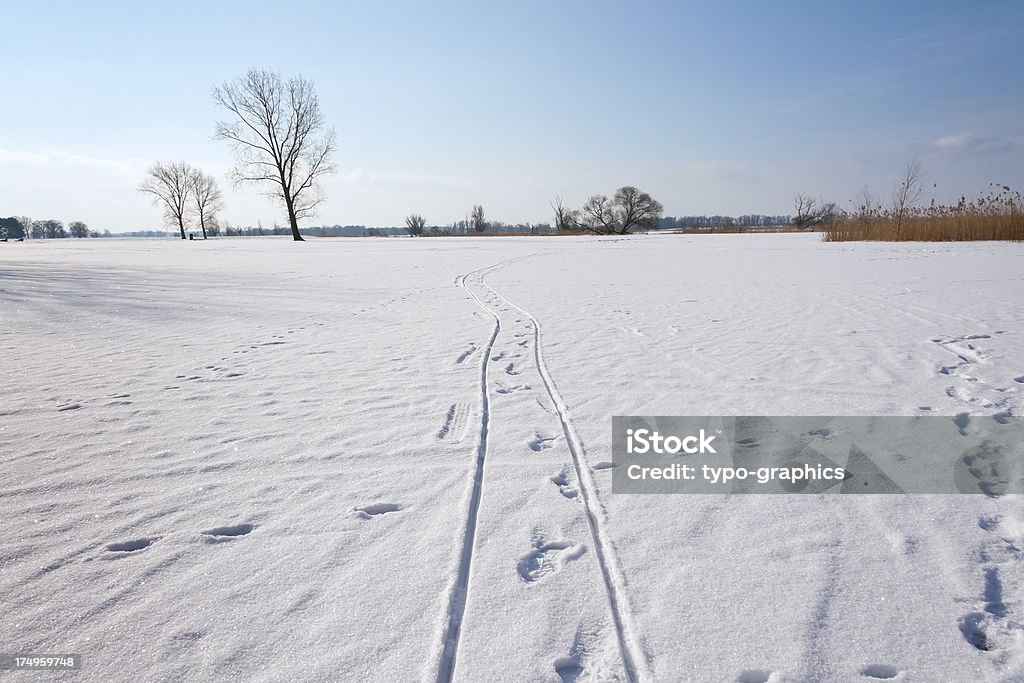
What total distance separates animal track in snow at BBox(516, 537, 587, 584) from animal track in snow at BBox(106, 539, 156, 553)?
63.2 inches

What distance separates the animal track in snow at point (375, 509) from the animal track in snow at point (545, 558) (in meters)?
0.71

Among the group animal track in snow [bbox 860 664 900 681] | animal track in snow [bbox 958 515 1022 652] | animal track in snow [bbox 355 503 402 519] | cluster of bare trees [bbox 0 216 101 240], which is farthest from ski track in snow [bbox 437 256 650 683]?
cluster of bare trees [bbox 0 216 101 240]

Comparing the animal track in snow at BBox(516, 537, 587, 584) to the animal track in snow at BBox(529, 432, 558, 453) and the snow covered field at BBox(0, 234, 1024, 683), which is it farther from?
the animal track in snow at BBox(529, 432, 558, 453)

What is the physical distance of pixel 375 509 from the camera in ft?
7.77

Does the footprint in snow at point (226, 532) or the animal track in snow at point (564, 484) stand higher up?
the footprint in snow at point (226, 532)

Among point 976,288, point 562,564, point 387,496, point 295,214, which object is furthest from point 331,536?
point 295,214

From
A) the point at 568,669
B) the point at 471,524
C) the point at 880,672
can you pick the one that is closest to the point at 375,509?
the point at 471,524

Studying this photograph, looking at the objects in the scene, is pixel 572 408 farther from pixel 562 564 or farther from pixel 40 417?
pixel 40 417

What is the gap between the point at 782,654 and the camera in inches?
60.9

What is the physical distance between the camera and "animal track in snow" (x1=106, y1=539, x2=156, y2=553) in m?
2.06

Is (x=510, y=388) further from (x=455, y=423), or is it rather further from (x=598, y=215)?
(x=598, y=215)

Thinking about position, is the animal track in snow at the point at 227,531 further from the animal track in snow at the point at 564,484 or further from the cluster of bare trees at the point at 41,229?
the cluster of bare trees at the point at 41,229

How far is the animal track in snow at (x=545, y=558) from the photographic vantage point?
1923mm

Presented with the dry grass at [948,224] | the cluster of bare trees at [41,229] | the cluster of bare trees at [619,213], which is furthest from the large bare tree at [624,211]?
the cluster of bare trees at [41,229]
